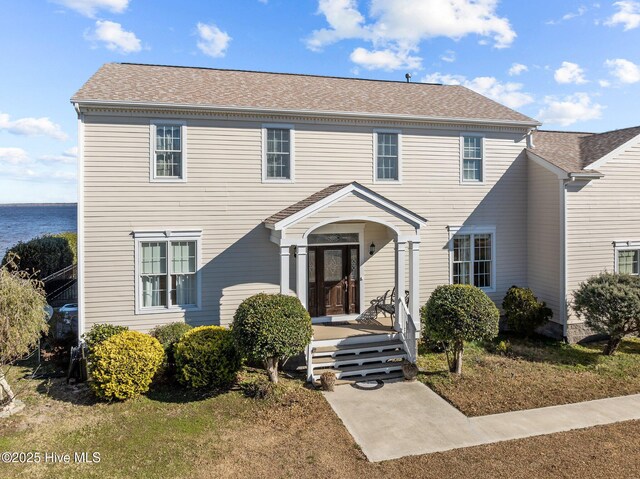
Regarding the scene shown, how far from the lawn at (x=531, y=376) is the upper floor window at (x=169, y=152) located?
867 cm

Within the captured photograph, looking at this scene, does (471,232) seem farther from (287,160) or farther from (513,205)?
(287,160)

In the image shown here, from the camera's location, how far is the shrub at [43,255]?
21.0m

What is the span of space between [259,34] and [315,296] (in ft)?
33.8

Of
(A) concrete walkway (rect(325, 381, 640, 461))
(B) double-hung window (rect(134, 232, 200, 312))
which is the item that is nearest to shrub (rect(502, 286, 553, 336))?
(A) concrete walkway (rect(325, 381, 640, 461))

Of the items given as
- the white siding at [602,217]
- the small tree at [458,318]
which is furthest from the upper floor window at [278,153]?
the white siding at [602,217]

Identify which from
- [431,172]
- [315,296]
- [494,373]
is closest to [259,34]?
[431,172]

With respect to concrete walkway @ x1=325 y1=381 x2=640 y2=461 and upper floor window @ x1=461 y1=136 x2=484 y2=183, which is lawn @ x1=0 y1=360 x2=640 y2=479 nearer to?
concrete walkway @ x1=325 y1=381 x2=640 y2=461

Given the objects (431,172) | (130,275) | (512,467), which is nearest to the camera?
(512,467)

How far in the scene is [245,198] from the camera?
1281 cm

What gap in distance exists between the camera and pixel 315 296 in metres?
13.5

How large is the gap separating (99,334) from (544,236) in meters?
13.7

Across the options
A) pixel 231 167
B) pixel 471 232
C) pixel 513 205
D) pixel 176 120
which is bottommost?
pixel 471 232

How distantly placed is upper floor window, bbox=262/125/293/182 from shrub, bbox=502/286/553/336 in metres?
8.00

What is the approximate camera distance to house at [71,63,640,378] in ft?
38.6
